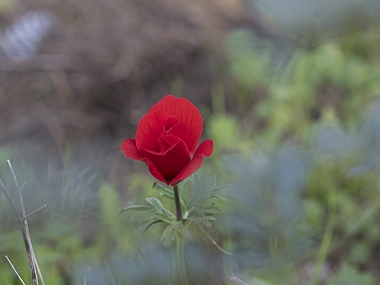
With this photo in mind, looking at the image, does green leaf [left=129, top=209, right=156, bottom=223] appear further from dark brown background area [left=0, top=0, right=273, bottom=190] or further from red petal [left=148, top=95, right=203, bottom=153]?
dark brown background area [left=0, top=0, right=273, bottom=190]

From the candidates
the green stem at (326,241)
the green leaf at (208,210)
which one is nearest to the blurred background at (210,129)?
the green stem at (326,241)

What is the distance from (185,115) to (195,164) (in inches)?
2.9

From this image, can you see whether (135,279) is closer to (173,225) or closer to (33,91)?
(173,225)

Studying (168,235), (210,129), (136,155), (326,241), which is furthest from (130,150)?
(210,129)

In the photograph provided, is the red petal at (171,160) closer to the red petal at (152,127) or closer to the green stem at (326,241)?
the red petal at (152,127)

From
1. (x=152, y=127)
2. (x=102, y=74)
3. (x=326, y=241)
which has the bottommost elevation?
(x=326, y=241)

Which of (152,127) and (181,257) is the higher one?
(152,127)

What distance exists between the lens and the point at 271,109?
1465mm

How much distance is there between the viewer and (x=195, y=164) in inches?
20.5

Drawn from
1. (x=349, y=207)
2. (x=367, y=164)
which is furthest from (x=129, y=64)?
(x=367, y=164)

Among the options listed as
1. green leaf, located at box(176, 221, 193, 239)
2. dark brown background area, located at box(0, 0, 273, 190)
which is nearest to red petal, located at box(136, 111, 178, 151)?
green leaf, located at box(176, 221, 193, 239)

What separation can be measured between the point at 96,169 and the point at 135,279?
0.67m

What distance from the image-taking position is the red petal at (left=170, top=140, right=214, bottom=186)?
20.1 inches

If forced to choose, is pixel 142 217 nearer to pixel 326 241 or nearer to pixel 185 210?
pixel 185 210
